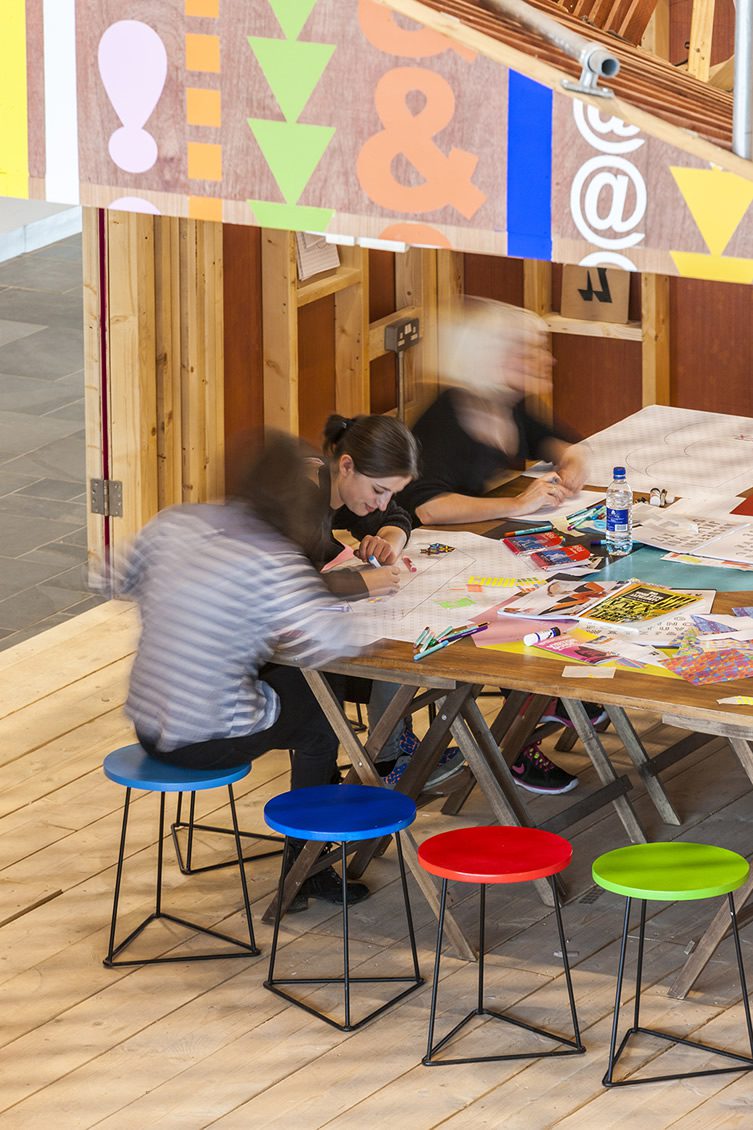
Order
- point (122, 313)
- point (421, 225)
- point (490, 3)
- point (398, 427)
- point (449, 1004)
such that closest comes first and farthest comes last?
point (421, 225) < point (490, 3) < point (449, 1004) < point (398, 427) < point (122, 313)

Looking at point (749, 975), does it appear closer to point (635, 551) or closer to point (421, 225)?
point (635, 551)

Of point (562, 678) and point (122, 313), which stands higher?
point (122, 313)

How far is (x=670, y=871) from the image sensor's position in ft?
12.0

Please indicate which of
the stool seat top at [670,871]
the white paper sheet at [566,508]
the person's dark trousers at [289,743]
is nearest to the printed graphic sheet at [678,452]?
the white paper sheet at [566,508]

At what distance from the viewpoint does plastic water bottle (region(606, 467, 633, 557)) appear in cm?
464

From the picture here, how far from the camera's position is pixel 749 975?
4.06 metres

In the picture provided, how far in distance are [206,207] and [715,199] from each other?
0.54 m

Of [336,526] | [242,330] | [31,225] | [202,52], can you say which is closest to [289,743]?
[336,526]

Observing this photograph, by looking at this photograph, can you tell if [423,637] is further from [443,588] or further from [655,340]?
[655,340]

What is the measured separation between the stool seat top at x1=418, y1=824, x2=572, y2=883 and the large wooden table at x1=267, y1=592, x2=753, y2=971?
316mm

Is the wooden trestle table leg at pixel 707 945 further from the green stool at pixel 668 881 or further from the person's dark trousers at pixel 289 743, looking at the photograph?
the person's dark trousers at pixel 289 743

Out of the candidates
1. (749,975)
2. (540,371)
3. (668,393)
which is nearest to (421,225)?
(749,975)

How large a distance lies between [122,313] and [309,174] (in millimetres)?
4619

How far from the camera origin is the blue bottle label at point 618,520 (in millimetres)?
4637
